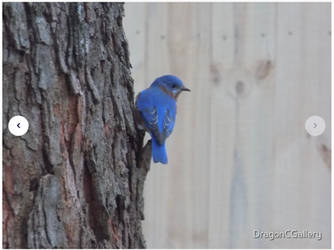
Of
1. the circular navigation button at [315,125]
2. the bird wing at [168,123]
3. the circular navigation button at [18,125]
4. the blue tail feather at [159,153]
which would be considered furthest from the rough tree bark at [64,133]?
the circular navigation button at [315,125]

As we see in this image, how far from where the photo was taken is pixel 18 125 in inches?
84.0

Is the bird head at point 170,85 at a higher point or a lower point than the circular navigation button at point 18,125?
higher

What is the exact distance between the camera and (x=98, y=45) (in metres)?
2.37

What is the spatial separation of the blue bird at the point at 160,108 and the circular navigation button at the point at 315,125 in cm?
49

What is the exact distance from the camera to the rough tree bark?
6.97ft

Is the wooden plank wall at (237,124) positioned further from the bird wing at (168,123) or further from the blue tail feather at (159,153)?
the blue tail feather at (159,153)

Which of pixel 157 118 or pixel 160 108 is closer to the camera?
pixel 157 118

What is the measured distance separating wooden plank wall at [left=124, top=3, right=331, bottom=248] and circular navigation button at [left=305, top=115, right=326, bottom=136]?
0.17 feet

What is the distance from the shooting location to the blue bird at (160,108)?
291 centimetres

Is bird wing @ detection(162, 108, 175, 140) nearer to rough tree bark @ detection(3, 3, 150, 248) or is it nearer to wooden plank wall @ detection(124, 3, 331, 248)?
wooden plank wall @ detection(124, 3, 331, 248)

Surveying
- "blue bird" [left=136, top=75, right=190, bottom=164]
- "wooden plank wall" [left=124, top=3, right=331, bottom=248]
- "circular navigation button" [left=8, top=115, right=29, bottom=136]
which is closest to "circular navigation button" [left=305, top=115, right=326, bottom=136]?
"wooden plank wall" [left=124, top=3, right=331, bottom=248]

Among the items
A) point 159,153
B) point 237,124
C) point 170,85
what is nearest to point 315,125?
point 237,124

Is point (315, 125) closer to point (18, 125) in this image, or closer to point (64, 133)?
point (64, 133)

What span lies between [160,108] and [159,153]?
0.37 m
